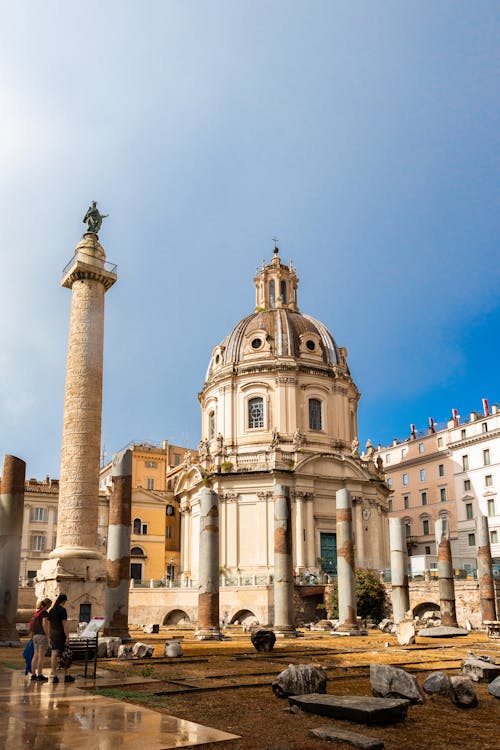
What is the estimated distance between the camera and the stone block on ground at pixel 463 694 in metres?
10.4

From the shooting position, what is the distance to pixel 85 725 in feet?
27.5

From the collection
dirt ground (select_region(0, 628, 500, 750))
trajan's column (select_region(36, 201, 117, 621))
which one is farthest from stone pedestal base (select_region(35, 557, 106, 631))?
dirt ground (select_region(0, 628, 500, 750))

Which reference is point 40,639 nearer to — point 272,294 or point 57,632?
point 57,632

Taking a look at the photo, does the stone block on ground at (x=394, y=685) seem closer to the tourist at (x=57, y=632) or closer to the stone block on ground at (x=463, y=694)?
the stone block on ground at (x=463, y=694)

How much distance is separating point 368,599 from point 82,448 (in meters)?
20.6

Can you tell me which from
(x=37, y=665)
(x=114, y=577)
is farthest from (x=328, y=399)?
(x=37, y=665)

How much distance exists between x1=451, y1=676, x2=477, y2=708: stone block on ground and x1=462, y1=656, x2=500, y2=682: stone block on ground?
8.63ft

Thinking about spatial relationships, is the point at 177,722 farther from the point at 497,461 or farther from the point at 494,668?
the point at 497,461

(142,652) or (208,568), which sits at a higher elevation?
(208,568)

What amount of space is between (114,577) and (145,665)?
8.20m

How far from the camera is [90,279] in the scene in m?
29.0

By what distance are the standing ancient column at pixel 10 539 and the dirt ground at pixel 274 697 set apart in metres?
2.29

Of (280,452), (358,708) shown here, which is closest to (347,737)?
(358,708)

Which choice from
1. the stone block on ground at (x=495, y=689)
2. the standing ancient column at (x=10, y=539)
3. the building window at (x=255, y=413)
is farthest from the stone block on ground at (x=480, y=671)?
the building window at (x=255, y=413)
